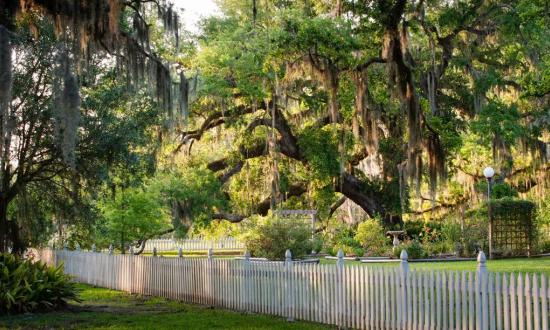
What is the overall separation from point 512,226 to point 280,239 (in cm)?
913

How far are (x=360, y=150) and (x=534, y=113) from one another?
9424 mm

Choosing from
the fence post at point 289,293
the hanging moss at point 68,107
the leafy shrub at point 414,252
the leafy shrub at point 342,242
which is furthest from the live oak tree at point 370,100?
the hanging moss at point 68,107

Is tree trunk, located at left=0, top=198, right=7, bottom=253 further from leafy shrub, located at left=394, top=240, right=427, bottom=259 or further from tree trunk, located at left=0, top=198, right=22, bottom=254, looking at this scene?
leafy shrub, located at left=394, top=240, right=427, bottom=259

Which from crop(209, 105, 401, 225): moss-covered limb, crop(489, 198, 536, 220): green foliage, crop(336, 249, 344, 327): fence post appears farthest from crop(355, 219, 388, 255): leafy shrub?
crop(336, 249, 344, 327): fence post

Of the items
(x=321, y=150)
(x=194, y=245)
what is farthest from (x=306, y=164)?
(x=194, y=245)

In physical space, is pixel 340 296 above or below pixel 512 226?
below

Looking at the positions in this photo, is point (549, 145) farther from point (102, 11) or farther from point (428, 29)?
point (102, 11)

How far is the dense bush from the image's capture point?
1303 centimetres

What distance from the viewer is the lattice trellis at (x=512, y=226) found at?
2467 centimetres

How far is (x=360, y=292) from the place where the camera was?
10273mm

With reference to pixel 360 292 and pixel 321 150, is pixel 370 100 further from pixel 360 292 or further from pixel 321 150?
pixel 360 292

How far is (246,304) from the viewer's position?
12.6 metres

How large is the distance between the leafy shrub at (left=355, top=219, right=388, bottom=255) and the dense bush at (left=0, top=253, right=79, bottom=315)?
1478cm

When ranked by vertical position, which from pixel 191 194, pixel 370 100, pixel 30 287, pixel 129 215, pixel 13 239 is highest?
pixel 370 100
